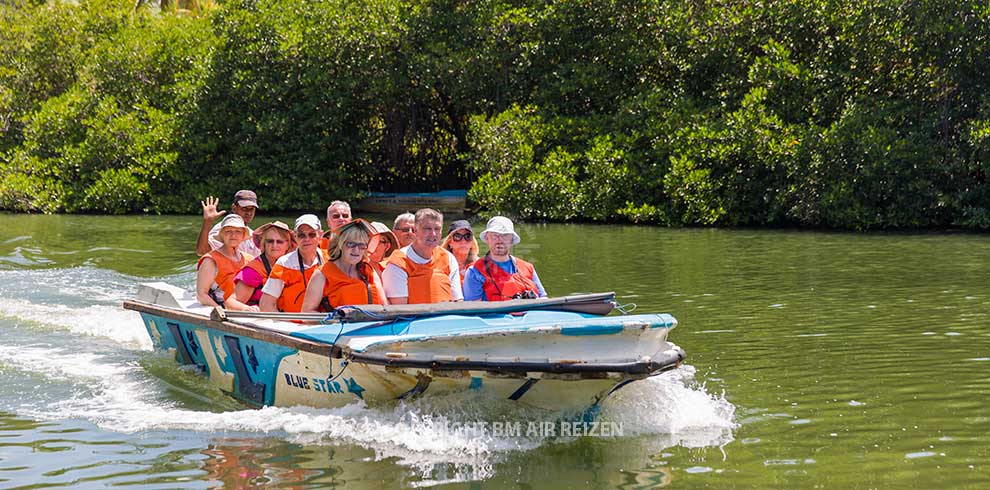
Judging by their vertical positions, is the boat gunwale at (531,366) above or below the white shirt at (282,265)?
below

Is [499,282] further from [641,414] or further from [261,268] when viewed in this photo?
[261,268]

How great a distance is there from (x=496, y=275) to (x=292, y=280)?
150 cm

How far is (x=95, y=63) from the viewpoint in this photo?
31.1 metres

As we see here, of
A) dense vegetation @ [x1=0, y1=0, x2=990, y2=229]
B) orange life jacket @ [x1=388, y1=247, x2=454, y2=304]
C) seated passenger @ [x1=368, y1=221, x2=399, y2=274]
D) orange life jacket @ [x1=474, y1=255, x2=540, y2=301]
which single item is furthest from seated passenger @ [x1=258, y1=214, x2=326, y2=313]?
dense vegetation @ [x1=0, y1=0, x2=990, y2=229]

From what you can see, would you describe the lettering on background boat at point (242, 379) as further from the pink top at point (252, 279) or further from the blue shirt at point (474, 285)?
the blue shirt at point (474, 285)

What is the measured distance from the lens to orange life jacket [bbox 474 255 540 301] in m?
7.85

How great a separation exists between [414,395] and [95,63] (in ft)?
90.5

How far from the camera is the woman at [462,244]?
8.63m

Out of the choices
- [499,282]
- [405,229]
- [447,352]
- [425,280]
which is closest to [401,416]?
[447,352]

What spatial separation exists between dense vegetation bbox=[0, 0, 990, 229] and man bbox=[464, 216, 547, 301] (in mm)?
14600

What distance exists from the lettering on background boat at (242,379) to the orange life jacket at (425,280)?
1.21 meters

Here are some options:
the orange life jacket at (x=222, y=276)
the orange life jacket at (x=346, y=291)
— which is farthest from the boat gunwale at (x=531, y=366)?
the orange life jacket at (x=222, y=276)

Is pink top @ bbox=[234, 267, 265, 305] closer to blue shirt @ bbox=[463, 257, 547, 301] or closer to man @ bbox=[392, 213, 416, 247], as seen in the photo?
man @ bbox=[392, 213, 416, 247]

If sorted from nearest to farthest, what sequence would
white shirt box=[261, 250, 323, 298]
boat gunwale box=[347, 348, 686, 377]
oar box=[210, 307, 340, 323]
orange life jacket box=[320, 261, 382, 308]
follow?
boat gunwale box=[347, 348, 686, 377], oar box=[210, 307, 340, 323], orange life jacket box=[320, 261, 382, 308], white shirt box=[261, 250, 323, 298]
